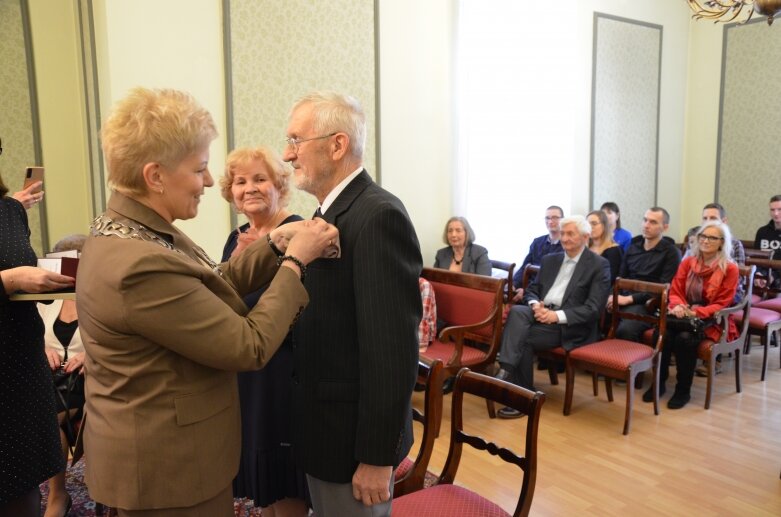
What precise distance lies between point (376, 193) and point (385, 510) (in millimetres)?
728

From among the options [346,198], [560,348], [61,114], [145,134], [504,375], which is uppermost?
[61,114]

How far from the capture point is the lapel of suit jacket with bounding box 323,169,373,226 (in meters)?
1.34

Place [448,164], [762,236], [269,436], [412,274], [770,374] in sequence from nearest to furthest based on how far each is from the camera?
[412,274] → [269,436] → [770,374] → [448,164] → [762,236]

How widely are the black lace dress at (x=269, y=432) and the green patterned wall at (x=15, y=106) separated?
3071 mm

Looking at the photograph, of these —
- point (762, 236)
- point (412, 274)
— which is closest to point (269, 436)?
point (412, 274)

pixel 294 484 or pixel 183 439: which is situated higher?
pixel 183 439

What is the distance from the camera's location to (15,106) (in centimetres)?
399

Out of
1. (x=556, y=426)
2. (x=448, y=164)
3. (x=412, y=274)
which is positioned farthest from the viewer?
(x=448, y=164)

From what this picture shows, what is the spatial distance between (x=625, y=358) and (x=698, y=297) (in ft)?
3.21

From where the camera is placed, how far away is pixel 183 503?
→ 1143 mm

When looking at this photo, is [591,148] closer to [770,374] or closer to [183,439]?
[770,374]

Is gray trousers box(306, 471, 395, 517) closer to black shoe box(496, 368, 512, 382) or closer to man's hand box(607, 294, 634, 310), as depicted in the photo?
black shoe box(496, 368, 512, 382)

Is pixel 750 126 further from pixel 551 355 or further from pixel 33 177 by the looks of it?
pixel 33 177

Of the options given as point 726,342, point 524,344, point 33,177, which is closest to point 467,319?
point 524,344
